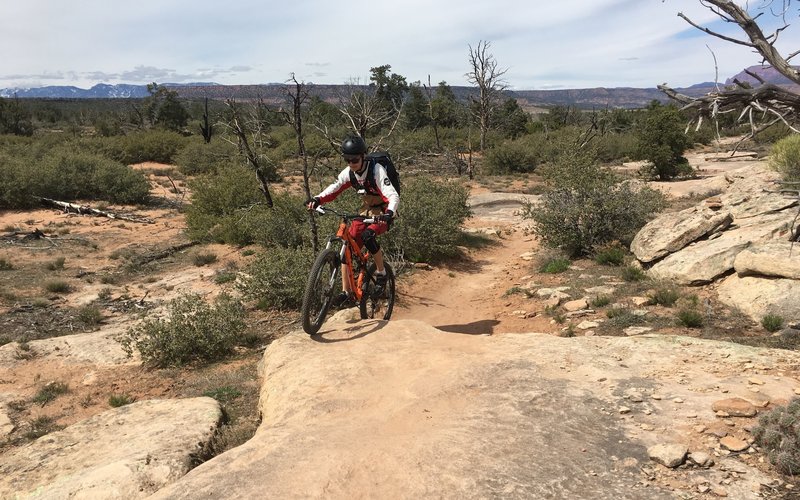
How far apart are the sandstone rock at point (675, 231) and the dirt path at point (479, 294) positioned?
2.15m

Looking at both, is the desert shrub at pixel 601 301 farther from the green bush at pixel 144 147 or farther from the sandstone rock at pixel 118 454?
the green bush at pixel 144 147

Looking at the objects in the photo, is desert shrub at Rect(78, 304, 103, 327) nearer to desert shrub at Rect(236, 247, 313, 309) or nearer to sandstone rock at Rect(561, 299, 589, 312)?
desert shrub at Rect(236, 247, 313, 309)

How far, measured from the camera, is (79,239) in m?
15.8

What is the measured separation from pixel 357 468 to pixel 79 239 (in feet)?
53.4

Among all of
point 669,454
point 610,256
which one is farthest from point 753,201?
point 669,454

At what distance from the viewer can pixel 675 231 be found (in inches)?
348

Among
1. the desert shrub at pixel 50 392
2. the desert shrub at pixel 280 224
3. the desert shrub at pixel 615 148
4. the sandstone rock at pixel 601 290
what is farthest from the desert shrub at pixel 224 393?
the desert shrub at pixel 615 148

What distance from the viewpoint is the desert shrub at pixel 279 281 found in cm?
857

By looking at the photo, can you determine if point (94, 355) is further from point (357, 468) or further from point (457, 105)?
point (457, 105)

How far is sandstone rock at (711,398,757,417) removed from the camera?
344 cm

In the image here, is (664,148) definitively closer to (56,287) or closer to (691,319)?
A: (691,319)

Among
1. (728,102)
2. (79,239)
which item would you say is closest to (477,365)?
(728,102)

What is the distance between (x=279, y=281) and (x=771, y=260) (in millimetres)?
7341

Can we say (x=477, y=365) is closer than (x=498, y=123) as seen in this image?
Yes
